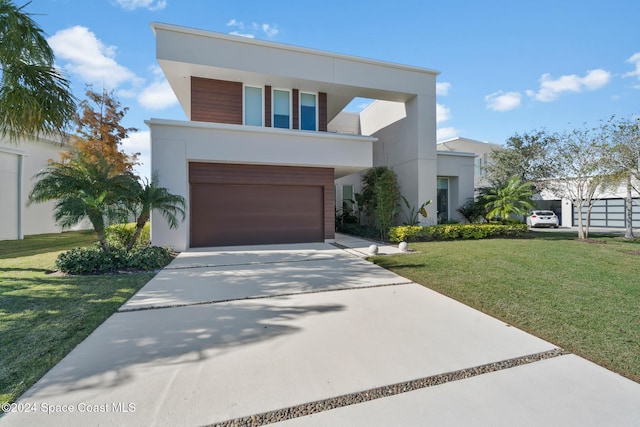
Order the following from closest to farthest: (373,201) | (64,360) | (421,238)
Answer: (64,360) → (421,238) → (373,201)

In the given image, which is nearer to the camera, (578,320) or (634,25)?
(578,320)

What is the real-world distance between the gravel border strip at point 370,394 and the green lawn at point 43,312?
6.73 ft

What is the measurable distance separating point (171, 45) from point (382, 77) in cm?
824

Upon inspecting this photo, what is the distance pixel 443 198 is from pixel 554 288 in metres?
10.7

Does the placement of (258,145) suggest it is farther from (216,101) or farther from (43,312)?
(43,312)

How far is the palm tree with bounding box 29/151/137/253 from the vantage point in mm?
6473

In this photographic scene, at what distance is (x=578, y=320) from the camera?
3760 millimetres

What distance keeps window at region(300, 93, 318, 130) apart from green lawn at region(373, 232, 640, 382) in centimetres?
693

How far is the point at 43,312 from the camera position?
400 centimetres

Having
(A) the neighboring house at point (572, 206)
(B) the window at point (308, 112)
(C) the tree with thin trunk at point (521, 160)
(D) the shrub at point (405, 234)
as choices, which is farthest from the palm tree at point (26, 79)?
(C) the tree with thin trunk at point (521, 160)

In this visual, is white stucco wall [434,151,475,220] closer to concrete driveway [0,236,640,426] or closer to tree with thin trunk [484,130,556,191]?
tree with thin trunk [484,130,556,191]

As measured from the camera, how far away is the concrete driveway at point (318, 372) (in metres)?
2.08

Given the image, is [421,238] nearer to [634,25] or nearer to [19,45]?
[634,25]

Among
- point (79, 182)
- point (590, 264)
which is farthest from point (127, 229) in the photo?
point (590, 264)
